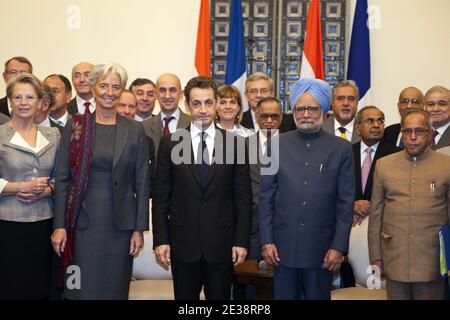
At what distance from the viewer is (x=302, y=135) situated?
14.4ft

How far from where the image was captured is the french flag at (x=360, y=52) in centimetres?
833

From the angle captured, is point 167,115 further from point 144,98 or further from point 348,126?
point 348,126

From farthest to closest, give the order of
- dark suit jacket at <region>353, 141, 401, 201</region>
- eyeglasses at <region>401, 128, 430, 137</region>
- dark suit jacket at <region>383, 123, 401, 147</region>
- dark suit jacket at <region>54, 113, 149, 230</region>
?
1. dark suit jacket at <region>383, 123, 401, 147</region>
2. dark suit jacket at <region>353, 141, 401, 201</region>
3. eyeglasses at <region>401, 128, 430, 137</region>
4. dark suit jacket at <region>54, 113, 149, 230</region>

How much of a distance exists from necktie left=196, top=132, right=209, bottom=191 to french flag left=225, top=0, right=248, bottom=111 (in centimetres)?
416

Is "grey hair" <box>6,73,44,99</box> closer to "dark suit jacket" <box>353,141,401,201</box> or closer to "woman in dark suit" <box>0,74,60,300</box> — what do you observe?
"woman in dark suit" <box>0,74,60,300</box>

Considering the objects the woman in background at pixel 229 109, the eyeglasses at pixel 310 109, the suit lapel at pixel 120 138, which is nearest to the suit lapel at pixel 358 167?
the woman in background at pixel 229 109

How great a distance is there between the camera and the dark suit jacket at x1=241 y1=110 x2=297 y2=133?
589cm

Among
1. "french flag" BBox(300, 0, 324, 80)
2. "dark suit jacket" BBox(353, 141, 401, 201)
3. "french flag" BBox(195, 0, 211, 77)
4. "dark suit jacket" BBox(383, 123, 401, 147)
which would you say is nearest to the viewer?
"dark suit jacket" BBox(353, 141, 401, 201)

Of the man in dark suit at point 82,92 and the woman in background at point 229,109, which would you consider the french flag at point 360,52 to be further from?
the man in dark suit at point 82,92

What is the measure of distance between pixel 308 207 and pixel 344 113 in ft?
6.68

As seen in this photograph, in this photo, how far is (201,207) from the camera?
418cm

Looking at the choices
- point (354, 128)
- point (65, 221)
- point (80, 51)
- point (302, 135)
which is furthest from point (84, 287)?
point (80, 51)

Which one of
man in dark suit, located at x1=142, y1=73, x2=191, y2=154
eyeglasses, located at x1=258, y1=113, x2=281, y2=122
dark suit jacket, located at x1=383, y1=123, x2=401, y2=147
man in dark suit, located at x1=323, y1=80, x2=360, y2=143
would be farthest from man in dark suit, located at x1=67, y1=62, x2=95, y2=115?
dark suit jacket, located at x1=383, y1=123, x2=401, y2=147

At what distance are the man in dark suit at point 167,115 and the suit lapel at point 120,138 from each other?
53.8 inches
